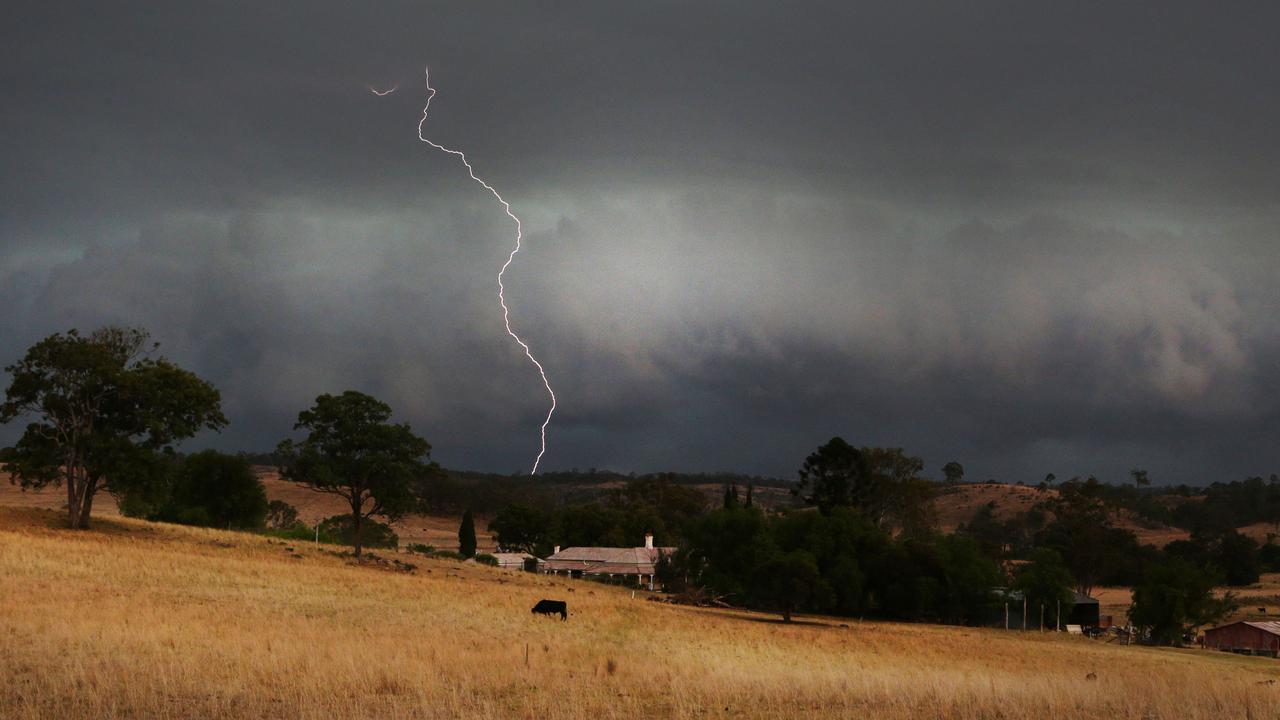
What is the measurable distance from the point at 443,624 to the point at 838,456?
2900 inches

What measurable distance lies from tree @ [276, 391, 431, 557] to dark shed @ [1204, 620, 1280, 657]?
53.0 meters

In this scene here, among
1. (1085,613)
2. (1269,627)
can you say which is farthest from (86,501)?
(1269,627)

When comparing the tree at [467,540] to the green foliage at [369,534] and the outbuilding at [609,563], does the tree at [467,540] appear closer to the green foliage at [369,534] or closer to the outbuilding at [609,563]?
the green foliage at [369,534]

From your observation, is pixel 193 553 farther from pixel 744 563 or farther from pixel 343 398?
pixel 744 563

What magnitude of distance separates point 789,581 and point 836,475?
124 ft

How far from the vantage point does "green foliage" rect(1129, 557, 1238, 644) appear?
74.2 meters

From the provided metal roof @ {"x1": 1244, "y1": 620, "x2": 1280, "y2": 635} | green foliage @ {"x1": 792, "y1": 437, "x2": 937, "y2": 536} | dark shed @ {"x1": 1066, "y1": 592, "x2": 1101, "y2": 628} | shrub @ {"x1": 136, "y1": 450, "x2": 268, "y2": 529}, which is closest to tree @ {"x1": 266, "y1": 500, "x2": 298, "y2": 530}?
shrub @ {"x1": 136, "y1": 450, "x2": 268, "y2": 529}

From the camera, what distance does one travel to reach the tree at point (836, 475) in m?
103

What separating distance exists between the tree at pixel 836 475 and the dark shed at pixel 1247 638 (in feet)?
117

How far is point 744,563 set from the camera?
7381 cm

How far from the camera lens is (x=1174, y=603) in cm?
7406

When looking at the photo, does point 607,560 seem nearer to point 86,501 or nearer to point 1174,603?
point 1174,603

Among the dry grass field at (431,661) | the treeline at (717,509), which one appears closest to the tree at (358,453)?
the treeline at (717,509)

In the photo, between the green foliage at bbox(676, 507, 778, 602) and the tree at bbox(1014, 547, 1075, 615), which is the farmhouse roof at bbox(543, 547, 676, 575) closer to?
the green foliage at bbox(676, 507, 778, 602)
